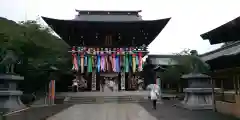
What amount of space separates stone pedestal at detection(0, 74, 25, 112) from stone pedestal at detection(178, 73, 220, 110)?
1054 cm

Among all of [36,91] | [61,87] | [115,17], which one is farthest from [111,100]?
[115,17]

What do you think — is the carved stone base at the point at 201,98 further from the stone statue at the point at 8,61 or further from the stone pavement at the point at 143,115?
the stone statue at the point at 8,61

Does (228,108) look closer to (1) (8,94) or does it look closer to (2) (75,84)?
(1) (8,94)

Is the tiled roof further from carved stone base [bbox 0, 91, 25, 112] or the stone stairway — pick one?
the stone stairway

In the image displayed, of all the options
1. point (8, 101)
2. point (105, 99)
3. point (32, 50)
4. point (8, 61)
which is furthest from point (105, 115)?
point (32, 50)

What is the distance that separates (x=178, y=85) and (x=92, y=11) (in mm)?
16422

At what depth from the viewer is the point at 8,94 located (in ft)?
45.4

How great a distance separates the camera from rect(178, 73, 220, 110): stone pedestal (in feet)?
46.2

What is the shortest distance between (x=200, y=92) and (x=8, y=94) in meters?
11.4

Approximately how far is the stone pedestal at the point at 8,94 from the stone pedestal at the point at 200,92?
10540 millimetres

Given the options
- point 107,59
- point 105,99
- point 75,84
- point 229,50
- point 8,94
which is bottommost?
point 105,99

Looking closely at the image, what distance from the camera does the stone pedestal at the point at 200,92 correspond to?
14.1 metres

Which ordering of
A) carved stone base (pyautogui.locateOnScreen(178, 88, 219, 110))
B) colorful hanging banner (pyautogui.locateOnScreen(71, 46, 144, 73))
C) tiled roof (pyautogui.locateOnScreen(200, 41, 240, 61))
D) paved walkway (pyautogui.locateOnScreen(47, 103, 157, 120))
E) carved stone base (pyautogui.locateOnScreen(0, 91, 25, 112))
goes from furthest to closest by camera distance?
1. colorful hanging banner (pyautogui.locateOnScreen(71, 46, 144, 73))
2. carved stone base (pyautogui.locateOnScreen(178, 88, 219, 110))
3. carved stone base (pyautogui.locateOnScreen(0, 91, 25, 112))
4. paved walkway (pyautogui.locateOnScreen(47, 103, 157, 120))
5. tiled roof (pyautogui.locateOnScreen(200, 41, 240, 61))

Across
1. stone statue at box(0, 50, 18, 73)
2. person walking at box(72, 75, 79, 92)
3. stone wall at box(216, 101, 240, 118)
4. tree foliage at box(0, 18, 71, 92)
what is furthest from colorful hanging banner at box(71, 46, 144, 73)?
stone wall at box(216, 101, 240, 118)
